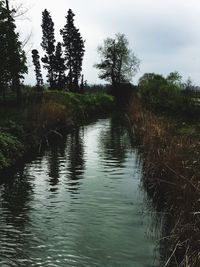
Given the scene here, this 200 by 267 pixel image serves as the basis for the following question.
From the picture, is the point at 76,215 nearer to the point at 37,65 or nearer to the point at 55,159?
the point at 55,159

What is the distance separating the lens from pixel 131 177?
17.3 meters

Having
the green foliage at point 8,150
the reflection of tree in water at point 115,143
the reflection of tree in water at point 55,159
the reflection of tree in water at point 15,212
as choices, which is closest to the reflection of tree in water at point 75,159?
the reflection of tree in water at point 55,159

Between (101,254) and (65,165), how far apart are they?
10.5 meters

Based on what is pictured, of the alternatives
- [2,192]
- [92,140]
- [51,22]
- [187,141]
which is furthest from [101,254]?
[51,22]

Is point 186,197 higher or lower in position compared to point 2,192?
higher

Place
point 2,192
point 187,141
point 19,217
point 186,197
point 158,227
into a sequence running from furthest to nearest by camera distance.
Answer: point 2,192
point 187,141
point 19,217
point 158,227
point 186,197

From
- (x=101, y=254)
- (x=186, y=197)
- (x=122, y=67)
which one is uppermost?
(x=122, y=67)

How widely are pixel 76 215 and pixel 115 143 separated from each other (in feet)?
48.8

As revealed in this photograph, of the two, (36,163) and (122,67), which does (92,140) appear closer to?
(36,163)

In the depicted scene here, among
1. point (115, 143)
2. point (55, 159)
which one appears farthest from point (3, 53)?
point (55, 159)

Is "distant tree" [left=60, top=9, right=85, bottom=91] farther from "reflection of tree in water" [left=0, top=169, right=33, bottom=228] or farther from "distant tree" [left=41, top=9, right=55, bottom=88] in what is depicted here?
"reflection of tree in water" [left=0, top=169, right=33, bottom=228]

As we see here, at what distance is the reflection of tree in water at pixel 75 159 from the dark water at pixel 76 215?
38 mm

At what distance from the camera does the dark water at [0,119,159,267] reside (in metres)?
9.59

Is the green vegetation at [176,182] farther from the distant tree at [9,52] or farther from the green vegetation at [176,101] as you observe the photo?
the distant tree at [9,52]
